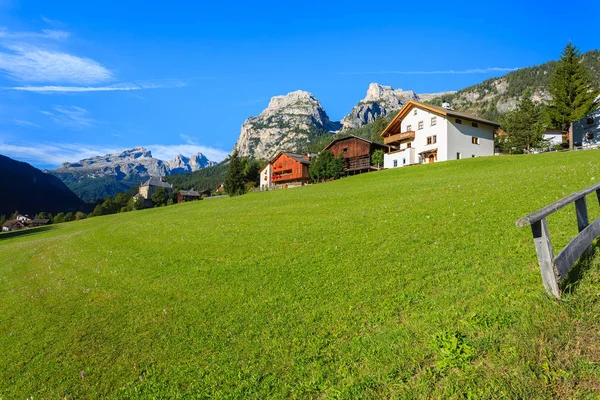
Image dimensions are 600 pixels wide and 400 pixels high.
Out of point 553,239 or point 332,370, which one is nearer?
point 332,370

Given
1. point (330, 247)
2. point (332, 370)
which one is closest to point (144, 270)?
point (330, 247)

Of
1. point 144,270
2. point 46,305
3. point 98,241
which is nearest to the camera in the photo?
point 46,305

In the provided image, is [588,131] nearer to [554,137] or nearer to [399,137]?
[554,137]

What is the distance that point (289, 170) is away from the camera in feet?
310

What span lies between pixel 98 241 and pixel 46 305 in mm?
14034

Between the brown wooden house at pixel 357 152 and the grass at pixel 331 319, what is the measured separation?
5932 centimetres

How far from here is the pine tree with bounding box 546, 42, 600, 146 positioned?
5406cm

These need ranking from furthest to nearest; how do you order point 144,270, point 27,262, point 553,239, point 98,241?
point 98,241, point 27,262, point 144,270, point 553,239

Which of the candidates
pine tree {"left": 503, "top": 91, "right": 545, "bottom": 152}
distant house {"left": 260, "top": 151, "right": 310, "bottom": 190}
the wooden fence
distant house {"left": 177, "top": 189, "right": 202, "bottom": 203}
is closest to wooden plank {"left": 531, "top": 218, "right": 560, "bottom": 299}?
the wooden fence

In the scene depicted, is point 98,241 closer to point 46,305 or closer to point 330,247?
point 46,305

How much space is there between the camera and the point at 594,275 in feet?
19.9

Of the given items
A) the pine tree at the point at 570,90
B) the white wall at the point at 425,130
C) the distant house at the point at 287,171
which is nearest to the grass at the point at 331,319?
the white wall at the point at 425,130

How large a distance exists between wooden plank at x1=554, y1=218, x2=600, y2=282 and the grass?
0.57 meters

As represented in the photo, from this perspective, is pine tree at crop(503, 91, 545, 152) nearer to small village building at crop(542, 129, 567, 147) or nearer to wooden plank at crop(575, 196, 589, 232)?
small village building at crop(542, 129, 567, 147)
